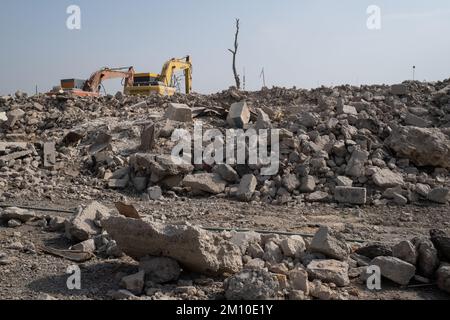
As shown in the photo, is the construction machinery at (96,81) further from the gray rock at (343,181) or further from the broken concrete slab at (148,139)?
the gray rock at (343,181)

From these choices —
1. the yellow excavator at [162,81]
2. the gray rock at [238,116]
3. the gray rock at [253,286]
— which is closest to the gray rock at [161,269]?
the gray rock at [253,286]

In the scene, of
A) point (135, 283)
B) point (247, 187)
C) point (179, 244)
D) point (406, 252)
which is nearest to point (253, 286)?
point (179, 244)

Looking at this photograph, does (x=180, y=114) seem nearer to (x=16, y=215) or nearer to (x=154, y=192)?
(x=154, y=192)

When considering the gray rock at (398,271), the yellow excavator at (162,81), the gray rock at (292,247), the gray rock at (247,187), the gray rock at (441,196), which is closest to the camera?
the gray rock at (398,271)

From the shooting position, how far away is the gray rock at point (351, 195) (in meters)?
6.70

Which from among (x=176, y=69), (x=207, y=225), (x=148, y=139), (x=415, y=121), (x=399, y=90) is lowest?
(x=207, y=225)

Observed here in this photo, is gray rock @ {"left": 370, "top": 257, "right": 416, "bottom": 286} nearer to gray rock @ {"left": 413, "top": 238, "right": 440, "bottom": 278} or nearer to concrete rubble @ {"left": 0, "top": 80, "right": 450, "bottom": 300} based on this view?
concrete rubble @ {"left": 0, "top": 80, "right": 450, "bottom": 300}

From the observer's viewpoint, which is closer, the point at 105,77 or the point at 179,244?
the point at 179,244

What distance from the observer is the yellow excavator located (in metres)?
15.2

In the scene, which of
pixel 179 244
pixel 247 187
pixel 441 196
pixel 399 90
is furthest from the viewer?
pixel 399 90

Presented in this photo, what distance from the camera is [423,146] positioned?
752 cm

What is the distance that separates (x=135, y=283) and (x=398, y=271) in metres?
2.09

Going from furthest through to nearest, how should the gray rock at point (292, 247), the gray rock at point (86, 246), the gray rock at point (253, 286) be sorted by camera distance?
the gray rock at point (86, 246), the gray rock at point (292, 247), the gray rock at point (253, 286)

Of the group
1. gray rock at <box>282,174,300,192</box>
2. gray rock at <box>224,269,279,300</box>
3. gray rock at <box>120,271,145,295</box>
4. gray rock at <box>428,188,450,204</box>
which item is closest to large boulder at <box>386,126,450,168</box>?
gray rock at <box>428,188,450,204</box>
